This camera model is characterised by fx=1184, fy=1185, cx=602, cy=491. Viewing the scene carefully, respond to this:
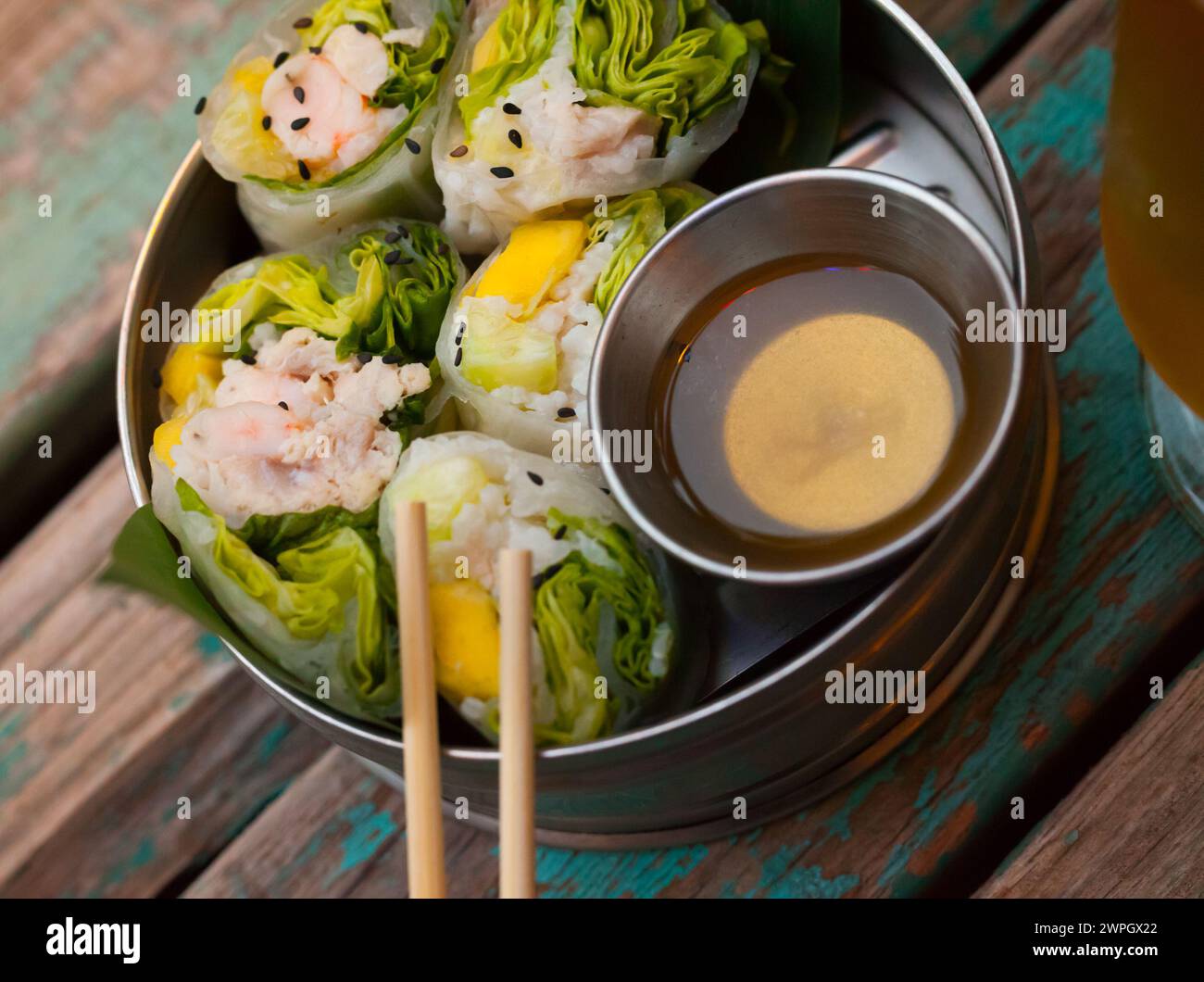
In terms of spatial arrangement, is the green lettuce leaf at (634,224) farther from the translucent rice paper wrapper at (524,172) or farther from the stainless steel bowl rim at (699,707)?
the stainless steel bowl rim at (699,707)

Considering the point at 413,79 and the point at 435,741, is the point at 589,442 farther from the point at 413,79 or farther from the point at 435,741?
the point at 413,79

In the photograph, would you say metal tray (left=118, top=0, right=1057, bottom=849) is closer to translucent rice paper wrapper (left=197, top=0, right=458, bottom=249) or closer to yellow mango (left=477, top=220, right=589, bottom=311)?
translucent rice paper wrapper (left=197, top=0, right=458, bottom=249)

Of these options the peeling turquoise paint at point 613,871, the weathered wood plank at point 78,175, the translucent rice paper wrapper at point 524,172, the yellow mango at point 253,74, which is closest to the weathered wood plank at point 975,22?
the translucent rice paper wrapper at point 524,172

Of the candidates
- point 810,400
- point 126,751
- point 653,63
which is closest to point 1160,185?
point 810,400

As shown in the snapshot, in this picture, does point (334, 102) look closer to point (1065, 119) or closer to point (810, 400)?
point (810, 400)

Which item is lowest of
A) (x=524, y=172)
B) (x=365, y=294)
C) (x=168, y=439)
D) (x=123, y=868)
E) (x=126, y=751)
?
(x=123, y=868)

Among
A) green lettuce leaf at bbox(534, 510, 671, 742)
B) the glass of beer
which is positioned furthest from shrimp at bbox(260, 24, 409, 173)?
the glass of beer

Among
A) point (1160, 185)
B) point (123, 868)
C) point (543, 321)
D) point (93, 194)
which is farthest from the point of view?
point (93, 194)
